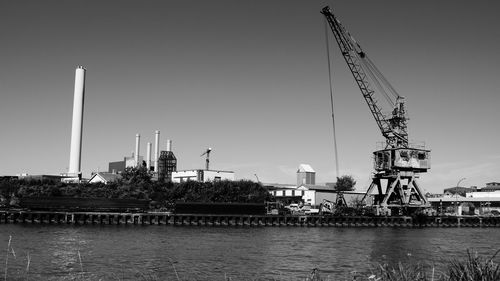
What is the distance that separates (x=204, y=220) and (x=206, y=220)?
0.32m

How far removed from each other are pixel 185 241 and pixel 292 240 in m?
11.6

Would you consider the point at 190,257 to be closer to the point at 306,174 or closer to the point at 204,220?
the point at 204,220

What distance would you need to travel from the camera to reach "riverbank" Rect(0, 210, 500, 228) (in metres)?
71.1

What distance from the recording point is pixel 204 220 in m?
76.1

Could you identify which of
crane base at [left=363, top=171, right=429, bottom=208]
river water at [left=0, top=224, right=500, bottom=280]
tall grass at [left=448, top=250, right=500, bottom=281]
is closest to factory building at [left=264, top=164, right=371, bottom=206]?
crane base at [left=363, top=171, right=429, bottom=208]

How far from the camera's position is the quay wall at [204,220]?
71125mm

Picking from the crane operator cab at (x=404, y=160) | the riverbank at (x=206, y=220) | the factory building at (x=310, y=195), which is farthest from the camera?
the factory building at (x=310, y=195)

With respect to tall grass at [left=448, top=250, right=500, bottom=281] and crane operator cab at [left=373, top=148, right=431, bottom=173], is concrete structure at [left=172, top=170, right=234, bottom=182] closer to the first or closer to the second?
crane operator cab at [left=373, top=148, right=431, bottom=173]

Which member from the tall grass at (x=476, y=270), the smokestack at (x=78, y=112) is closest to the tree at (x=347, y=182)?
the smokestack at (x=78, y=112)

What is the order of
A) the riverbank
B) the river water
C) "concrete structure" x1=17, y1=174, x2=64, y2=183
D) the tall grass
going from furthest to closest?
"concrete structure" x1=17, y1=174, x2=64, y2=183 < the riverbank < the river water < the tall grass

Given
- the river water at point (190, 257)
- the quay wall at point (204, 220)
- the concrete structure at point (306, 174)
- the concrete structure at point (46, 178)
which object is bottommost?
the river water at point (190, 257)

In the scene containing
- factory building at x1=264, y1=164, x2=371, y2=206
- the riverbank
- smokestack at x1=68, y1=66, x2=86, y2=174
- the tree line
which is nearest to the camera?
the riverbank

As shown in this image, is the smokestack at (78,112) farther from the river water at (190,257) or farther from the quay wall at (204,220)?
the river water at (190,257)

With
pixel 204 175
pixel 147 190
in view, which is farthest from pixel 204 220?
pixel 204 175
